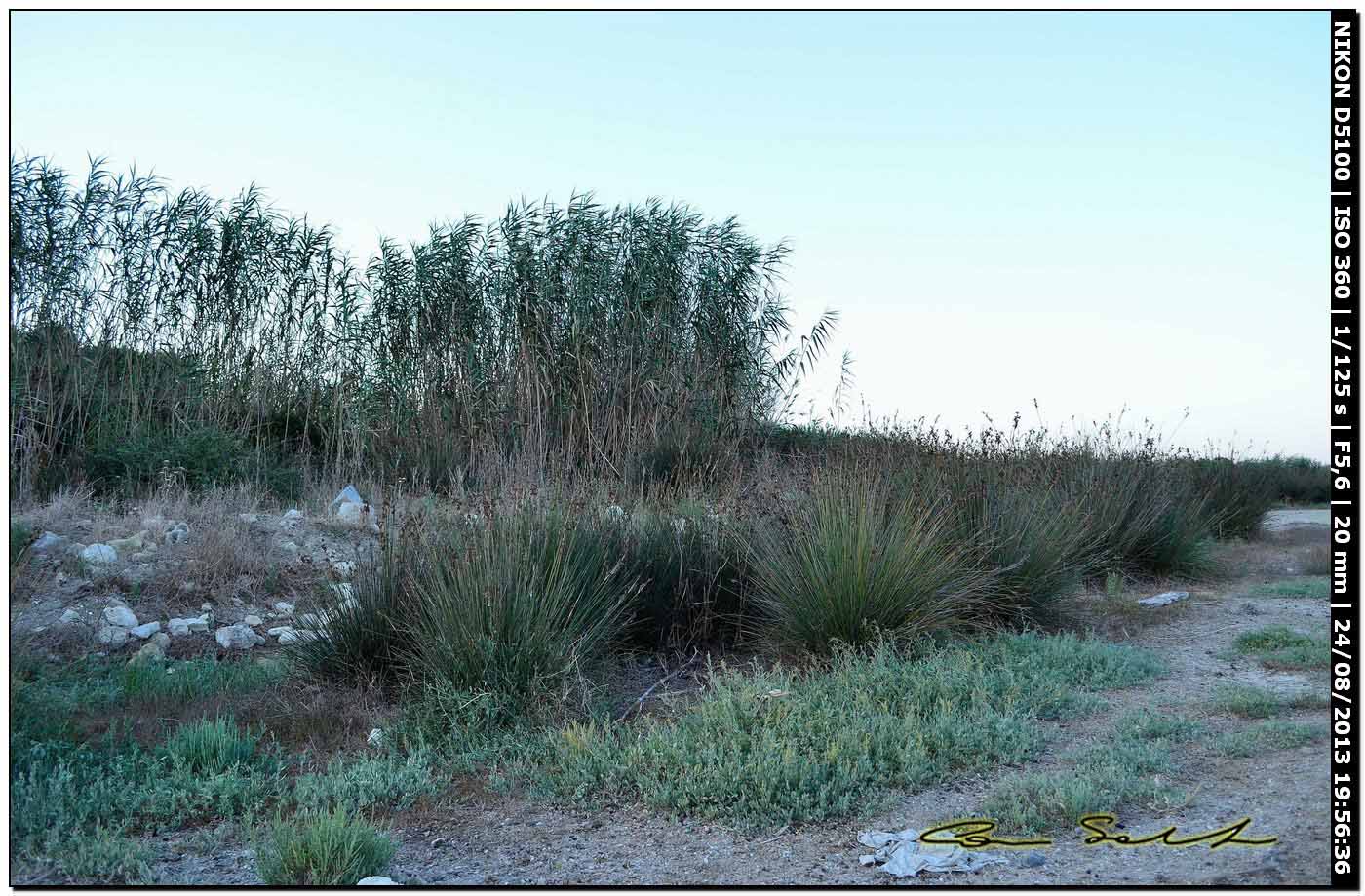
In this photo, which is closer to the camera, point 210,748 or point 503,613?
point 210,748

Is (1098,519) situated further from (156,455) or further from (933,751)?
(156,455)

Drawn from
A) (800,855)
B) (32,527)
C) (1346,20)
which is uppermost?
(1346,20)

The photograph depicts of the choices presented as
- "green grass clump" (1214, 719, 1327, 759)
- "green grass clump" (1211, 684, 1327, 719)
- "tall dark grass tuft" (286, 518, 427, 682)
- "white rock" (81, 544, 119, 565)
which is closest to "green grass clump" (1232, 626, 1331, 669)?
"green grass clump" (1211, 684, 1327, 719)

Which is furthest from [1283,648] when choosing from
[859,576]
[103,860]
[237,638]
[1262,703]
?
[237,638]

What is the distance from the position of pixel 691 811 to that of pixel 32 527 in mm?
6024

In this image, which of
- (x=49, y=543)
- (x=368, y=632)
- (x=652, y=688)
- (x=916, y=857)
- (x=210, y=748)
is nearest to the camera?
(x=916, y=857)

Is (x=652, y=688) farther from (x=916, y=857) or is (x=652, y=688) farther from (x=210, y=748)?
(x=916, y=857)

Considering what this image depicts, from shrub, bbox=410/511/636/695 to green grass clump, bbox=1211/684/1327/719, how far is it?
2.83 metres

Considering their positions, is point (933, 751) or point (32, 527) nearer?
point (933, 751)

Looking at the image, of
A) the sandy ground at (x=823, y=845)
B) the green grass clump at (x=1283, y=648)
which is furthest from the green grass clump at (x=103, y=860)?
the green grass clump at (x=1283, y=648)

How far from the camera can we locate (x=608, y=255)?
1223 cm

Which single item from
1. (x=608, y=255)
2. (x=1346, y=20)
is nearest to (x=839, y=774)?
(x=1346, y=20)

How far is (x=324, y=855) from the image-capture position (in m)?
2.75
